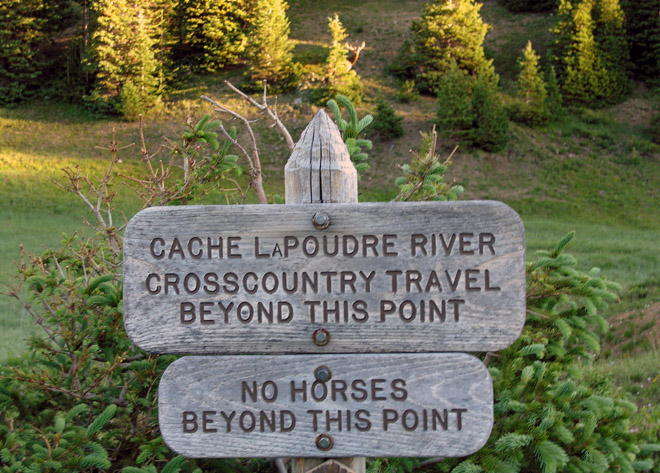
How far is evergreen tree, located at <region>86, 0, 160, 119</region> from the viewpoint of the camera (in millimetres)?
31281

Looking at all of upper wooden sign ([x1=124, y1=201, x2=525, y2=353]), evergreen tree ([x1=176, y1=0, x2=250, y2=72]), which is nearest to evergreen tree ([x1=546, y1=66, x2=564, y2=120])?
evergreen tree ([x1=176, y1=0, x2=250, y2=72])

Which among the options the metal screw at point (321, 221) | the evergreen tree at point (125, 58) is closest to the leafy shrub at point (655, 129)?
the evergreen tree at point (125, 58)

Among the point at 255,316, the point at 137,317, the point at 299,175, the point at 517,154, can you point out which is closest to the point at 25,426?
the point at 137,317

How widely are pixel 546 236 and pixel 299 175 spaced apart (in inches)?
635

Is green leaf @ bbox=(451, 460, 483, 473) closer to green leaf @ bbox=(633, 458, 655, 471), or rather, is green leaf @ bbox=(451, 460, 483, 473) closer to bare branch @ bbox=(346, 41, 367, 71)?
green leaf @ bbox=(633, 458, 655, 471)

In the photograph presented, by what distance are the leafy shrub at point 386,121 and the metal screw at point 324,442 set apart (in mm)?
24465

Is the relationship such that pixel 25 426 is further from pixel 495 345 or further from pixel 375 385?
pixel 495 345

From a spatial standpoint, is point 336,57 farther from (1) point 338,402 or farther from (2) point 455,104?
(1) point 338,402

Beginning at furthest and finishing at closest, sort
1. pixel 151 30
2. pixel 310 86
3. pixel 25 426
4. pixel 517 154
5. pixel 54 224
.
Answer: pixel 151 30
pixel 310 86
pixel 517 154
pixel 54 224
pixel 25 426

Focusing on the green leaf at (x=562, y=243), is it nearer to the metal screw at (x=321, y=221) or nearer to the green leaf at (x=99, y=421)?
the metal screw at (x=321, y=221)

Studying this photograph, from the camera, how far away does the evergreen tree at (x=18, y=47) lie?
3594 cm

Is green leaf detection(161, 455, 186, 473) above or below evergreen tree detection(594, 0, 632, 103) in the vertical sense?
below

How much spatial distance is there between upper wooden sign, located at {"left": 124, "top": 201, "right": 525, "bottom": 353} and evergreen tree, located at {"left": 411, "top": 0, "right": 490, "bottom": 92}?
90.3ft

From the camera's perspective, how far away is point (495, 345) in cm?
181
